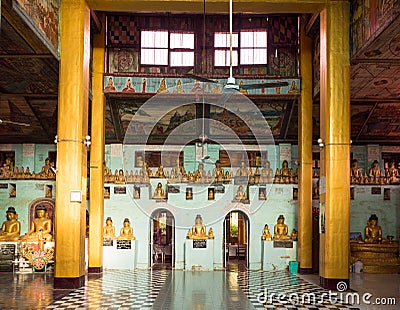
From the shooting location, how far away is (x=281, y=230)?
2238cm

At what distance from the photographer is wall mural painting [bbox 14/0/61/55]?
1209 centimetres

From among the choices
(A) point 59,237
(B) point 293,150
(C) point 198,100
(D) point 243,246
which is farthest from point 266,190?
(A) point 59,237

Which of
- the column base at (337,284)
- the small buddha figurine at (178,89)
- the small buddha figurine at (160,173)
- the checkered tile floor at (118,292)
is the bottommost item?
the checkered tile floor at (118,292)

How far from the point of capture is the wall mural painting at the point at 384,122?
21391 mm

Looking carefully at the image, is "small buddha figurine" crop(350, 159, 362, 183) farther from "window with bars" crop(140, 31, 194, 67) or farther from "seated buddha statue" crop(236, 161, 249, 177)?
"window with bars" crop(140, 31, 194, 67)

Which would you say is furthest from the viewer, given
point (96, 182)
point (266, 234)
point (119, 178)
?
point (119, 178)

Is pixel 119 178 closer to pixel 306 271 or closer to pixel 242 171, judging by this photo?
pixel 242 171

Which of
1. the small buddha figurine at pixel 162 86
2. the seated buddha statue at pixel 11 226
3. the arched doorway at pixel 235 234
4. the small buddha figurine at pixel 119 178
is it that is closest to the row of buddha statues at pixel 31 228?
the seated buddha statue at pixel 11 226

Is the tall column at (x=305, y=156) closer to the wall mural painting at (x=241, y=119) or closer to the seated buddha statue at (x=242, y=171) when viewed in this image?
the wall mural painting at (x=241, y=119)

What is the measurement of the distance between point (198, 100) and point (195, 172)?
119 inches

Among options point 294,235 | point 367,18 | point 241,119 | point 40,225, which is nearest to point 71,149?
point 40,225

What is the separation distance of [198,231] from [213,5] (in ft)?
30.4

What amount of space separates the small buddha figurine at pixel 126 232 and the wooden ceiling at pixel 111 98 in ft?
11.4

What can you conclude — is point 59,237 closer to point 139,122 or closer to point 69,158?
point 69,158
